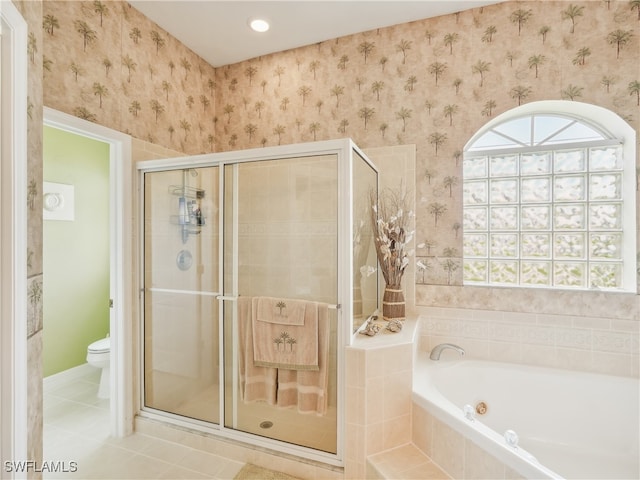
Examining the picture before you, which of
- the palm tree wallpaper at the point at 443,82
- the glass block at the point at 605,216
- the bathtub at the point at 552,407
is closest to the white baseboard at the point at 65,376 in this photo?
the palm tree wallpaper at the point at 443,82

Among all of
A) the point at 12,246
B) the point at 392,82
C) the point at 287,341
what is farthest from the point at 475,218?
the point at 12,246

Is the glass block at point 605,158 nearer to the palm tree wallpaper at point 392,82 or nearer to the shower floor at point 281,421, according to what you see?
the palm tree wallpaper at point 392,82

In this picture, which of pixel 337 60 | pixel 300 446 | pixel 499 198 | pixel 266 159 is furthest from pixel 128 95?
pixel 499 198

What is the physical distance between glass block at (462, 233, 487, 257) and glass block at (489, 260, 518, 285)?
110mm

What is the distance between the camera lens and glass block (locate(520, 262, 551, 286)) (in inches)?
91.1

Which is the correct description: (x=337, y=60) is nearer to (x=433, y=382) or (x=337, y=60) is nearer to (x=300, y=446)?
(x=433, y=382)

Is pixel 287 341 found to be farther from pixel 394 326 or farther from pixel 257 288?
pixel 394 326

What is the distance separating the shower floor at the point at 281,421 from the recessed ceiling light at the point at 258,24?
2.59 metres

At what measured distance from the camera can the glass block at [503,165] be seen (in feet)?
7.89

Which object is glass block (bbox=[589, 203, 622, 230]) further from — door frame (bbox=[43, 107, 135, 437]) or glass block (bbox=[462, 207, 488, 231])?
door frame (bbox=[43, 107, 135, 437])

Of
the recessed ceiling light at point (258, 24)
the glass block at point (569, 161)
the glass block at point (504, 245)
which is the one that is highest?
the recessed ceiling light at point (258, 24)

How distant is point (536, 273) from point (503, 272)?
21cm

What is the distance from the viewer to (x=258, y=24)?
8.00 feet

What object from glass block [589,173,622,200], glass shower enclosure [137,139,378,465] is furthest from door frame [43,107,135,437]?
glass block [589,173,622,200]
